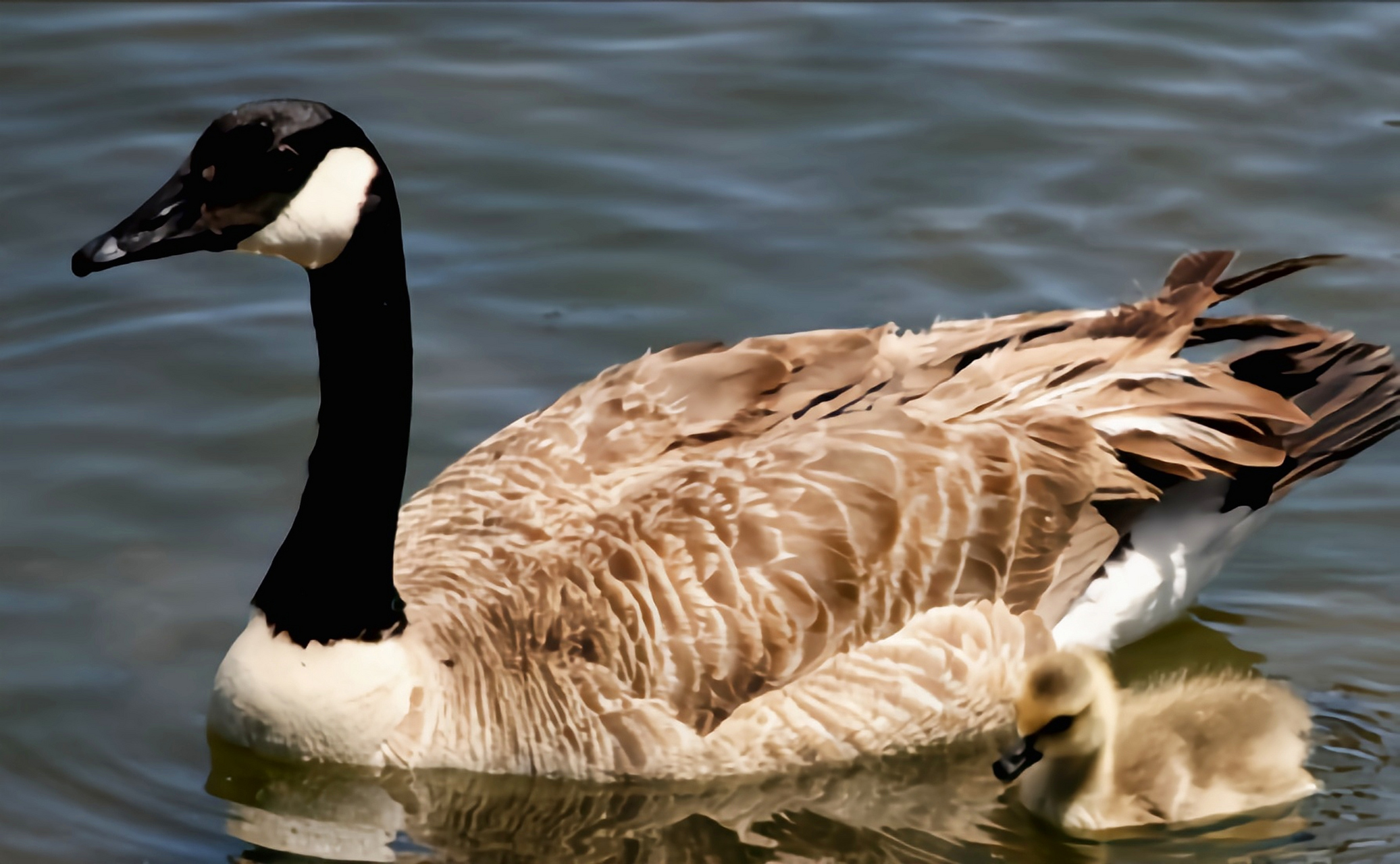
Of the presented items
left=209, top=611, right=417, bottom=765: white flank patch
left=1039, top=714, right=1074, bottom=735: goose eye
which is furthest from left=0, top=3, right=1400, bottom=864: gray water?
left=1039, top=714, right=1074, bottom=735: goose eye

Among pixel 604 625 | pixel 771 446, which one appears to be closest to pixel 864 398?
pixel 771 446

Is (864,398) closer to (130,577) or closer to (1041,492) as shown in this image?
(1041,492)

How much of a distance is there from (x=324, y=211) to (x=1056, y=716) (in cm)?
250

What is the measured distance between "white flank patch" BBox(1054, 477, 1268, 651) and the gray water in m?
0.29

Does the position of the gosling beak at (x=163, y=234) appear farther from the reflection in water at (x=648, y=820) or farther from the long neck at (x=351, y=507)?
the reflection in water at (x=648, y=820)

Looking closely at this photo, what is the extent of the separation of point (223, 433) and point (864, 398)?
280 cm

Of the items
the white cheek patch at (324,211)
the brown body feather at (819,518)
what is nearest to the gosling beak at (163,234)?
the white cheek patch at (324,211)

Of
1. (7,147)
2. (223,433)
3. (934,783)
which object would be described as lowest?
(934,783)

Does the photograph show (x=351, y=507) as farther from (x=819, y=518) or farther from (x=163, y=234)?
(x=819, y=518)

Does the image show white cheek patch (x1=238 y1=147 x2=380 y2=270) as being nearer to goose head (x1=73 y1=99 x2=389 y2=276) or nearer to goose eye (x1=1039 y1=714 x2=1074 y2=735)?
goose head (x1=73 y1=99 x2=389 y2=276)

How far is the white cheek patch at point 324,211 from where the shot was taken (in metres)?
5.45

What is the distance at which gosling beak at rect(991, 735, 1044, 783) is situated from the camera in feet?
18.7

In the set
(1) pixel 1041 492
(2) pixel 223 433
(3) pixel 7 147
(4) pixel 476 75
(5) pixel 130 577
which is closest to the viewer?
(1) pixel 1041 492

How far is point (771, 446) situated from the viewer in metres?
6.18
